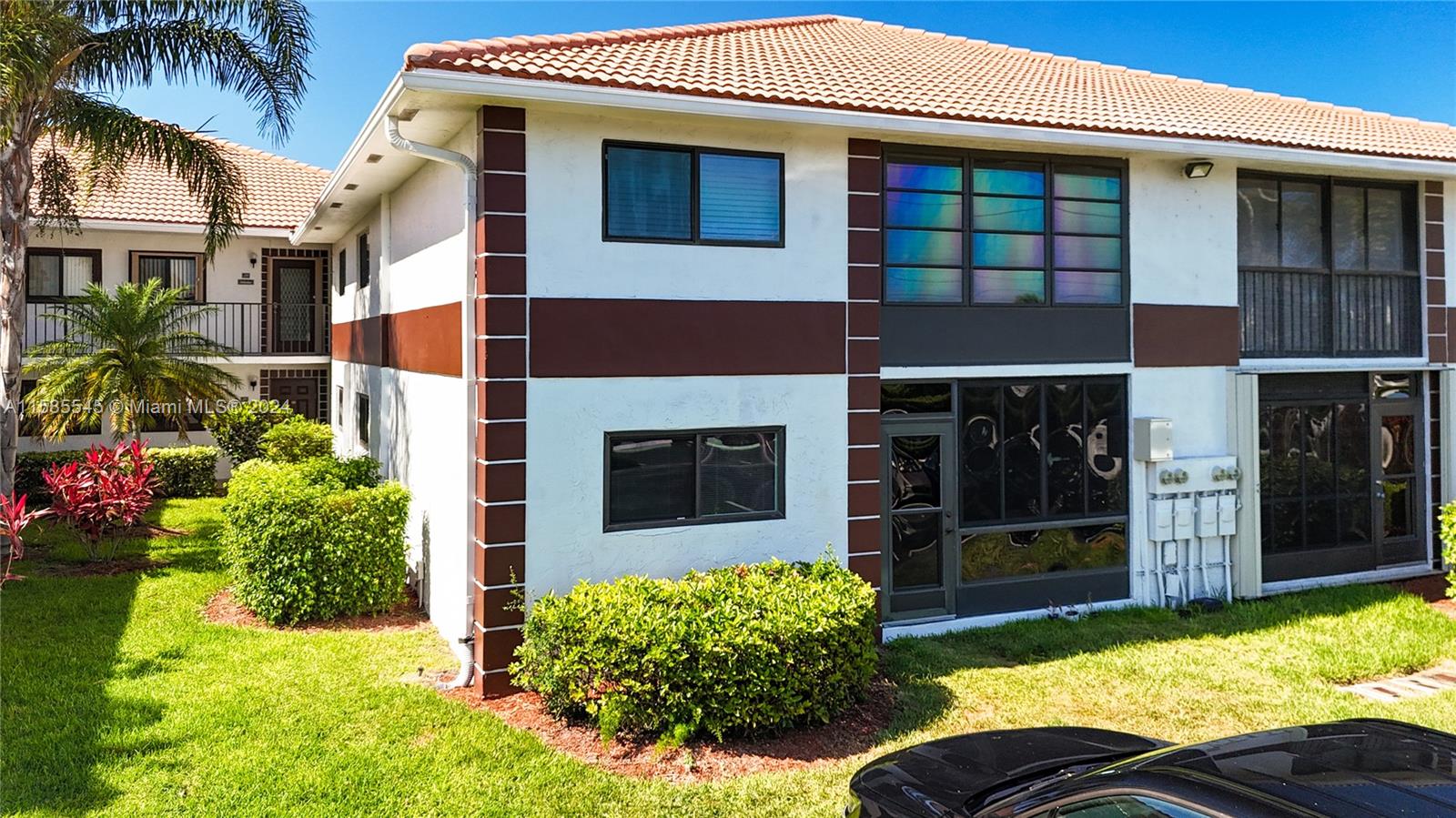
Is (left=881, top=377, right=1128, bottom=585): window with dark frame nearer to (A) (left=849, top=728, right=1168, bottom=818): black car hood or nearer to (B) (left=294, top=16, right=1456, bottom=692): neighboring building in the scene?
(B) (left=294, top=16, right=1456, bottom=692): neighboring building

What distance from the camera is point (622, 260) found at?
830 cm

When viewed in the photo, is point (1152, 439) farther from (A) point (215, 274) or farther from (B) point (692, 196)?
(A) point (215, 274)

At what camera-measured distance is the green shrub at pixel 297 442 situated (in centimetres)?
1489

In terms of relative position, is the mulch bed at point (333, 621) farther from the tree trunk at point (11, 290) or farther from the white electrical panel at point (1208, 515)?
the white electrical panel at point (1208, 515)

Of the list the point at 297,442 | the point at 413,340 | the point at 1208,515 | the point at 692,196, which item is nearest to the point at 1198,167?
the point at 1208,515

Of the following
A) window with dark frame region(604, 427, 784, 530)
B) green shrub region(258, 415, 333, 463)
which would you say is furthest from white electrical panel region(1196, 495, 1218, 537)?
green shrub region(258, 415, 333, 463)

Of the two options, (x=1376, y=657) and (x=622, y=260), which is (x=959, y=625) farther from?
(x=622, y=260)

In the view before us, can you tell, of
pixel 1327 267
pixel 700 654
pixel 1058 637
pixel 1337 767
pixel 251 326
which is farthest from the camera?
pixel 251 326

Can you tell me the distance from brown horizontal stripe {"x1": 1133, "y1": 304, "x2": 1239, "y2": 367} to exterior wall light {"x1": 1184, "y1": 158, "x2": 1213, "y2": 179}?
139 cm

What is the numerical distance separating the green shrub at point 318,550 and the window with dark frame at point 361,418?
4834 mm

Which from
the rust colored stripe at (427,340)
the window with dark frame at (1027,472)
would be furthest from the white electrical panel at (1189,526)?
the rust colored stripe at (427,340)

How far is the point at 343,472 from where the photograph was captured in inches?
447

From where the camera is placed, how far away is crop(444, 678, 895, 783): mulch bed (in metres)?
6.53

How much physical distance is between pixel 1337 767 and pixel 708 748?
4.26 meters
